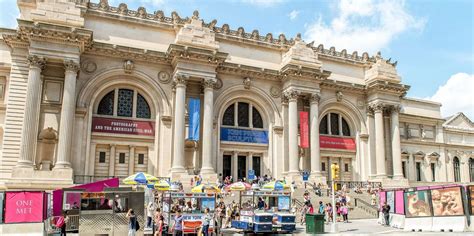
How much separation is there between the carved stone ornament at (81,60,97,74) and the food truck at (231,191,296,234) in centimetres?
1805

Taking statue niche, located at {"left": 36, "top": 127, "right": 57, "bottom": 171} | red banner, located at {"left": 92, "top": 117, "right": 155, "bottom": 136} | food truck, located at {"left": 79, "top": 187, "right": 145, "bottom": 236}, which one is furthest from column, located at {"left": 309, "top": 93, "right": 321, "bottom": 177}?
food truck, located at {"left": 79, "top": 187, "right": 145, "bottom": 236}

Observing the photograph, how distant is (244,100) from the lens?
3909cm

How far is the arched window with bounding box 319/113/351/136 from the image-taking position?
140ft

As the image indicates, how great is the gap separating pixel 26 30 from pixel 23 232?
16238 millimetres

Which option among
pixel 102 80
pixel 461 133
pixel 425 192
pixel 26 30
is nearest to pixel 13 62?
pixel 26 30

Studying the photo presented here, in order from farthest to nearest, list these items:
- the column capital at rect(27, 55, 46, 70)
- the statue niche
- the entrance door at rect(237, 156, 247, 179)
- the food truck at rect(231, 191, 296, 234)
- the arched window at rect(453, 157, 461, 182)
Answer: the arched window at rect(453, 157, 461, 182)
the entrance door at rect(237, 156, 247, 179)
the statue niche
the column capital at rect(27, 55, 46, 70)
the food truck at rect(231, 191, 296, 234)

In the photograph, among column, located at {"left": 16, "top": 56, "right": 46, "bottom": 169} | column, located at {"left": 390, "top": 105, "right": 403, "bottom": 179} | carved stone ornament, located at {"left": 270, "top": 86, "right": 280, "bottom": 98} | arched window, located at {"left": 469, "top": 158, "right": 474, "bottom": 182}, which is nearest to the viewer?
column, located at {"left": 16, "top": 56, "right": 46, "bottom": 169}

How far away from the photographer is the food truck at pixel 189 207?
762 inches

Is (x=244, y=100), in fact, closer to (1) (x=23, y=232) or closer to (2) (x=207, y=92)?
(2) (x=207, y=92)

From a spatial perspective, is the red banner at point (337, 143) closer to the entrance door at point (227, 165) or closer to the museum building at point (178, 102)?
the museum building at point (178, 102)

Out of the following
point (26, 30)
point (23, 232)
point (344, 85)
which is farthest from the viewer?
point (344, 85)

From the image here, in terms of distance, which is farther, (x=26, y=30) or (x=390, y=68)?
(x=390, y=68)

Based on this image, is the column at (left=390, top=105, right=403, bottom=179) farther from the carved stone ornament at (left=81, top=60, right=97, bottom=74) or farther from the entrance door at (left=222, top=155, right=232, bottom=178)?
the carved stone ornament at (left=81, top=60, right=97, bottom=74)

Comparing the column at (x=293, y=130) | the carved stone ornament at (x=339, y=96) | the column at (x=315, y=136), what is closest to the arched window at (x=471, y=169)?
the carved stone ornament at (x=339, y=96)
